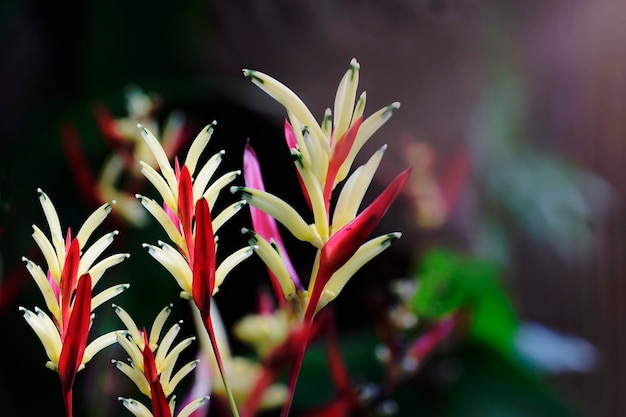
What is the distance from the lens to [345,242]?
0.44 feet

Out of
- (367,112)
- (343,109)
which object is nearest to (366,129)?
(343,109)

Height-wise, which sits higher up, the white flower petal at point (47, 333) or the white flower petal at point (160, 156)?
the white flower petal at point (160, 156)

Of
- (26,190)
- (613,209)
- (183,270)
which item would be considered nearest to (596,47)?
(613,209)

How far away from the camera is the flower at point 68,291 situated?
0.43 feet

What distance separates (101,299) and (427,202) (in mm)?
477

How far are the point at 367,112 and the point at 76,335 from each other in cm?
51

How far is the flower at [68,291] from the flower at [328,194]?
3 cm

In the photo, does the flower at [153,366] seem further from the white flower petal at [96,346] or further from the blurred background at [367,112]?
the blurred background at [367,112]

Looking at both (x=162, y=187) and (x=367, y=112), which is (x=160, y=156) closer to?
(x=162, y=187)

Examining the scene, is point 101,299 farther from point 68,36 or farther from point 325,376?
point 68,36

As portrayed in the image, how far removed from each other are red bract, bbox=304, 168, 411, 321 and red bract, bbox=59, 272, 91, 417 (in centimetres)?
4

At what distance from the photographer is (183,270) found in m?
0.14

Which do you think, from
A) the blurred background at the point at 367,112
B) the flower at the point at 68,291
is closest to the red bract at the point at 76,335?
the flower at the point at 68,291

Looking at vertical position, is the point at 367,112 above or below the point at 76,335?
above
